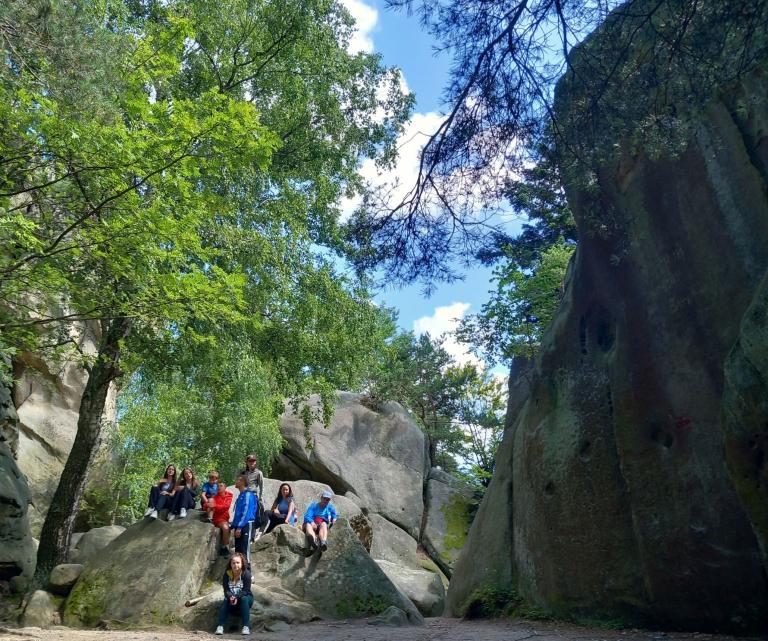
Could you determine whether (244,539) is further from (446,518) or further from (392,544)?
(446,518)

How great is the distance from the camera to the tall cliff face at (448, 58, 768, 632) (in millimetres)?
7340

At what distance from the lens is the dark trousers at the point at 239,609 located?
26.4 ft

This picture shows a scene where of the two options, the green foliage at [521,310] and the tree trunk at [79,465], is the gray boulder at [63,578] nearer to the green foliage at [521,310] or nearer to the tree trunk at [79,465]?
the tree trunk at [79,465]

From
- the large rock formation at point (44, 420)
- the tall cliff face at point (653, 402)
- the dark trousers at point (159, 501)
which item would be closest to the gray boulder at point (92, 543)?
the dark trousers at point (159, 501)

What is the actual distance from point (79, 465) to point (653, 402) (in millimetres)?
9451

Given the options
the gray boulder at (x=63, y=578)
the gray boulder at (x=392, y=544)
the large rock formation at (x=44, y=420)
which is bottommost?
the gray boulder at (x=63, y=578)

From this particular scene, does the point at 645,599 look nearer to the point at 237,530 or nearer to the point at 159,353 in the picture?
the point at 237,530

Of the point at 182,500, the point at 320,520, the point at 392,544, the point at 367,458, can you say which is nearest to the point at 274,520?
the point at 320,520

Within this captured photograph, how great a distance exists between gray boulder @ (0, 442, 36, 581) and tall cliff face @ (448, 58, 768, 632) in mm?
8244

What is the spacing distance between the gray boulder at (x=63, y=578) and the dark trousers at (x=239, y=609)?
9.47ft

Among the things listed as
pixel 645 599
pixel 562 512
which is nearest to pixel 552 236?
pixel 562 512

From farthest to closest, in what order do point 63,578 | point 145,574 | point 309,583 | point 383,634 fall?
point 309,583, point 63,578, point 145,574, point 383,634

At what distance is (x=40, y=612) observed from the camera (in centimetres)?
892

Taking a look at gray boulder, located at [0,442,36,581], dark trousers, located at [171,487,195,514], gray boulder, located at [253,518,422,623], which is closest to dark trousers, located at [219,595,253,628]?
gray boulder, located at [253,518,422,623]
